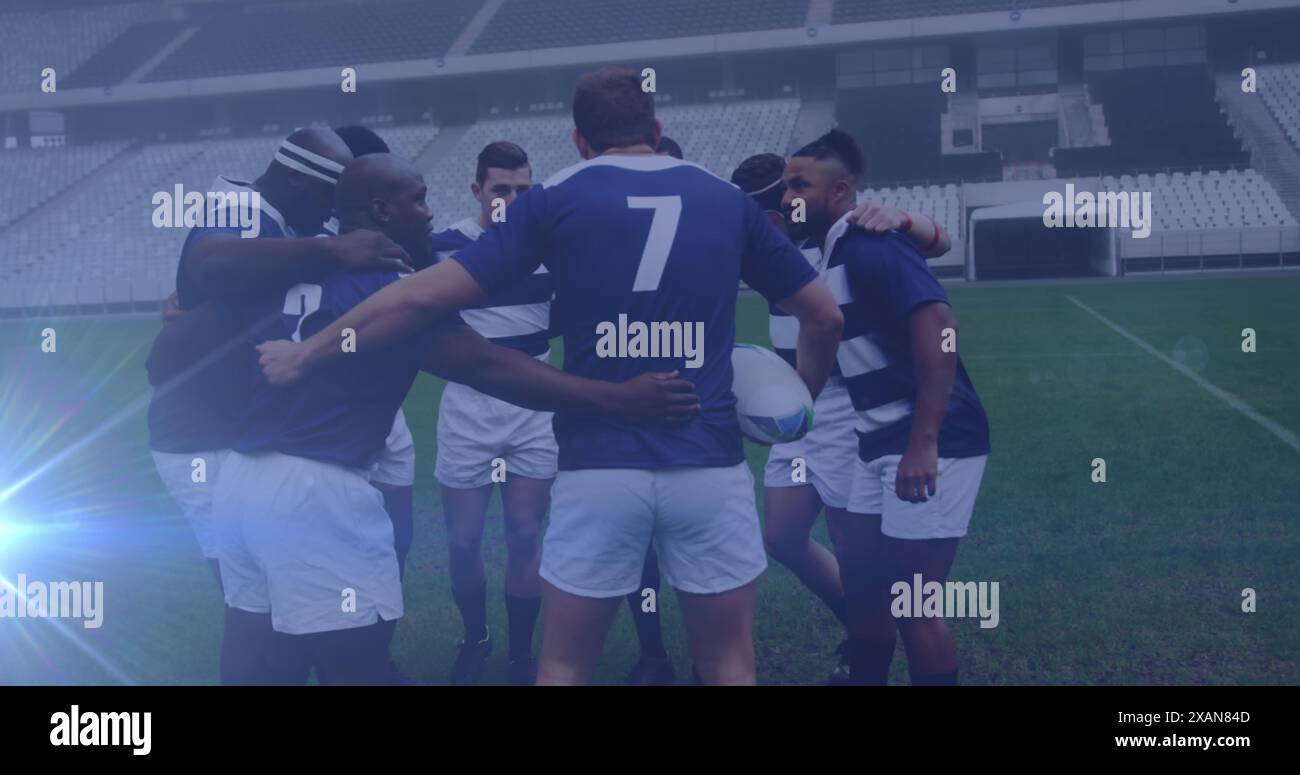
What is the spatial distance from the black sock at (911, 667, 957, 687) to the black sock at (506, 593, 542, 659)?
1.74 m

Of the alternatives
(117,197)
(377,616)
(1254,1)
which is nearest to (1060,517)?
(377,616)

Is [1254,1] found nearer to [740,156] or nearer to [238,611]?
[740,156]

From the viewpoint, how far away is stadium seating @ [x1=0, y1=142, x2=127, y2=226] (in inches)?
1532

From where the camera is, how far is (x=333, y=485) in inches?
122

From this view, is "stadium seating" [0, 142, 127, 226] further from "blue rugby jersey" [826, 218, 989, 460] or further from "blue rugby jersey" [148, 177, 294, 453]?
"blue rugby jersey" [826, 218, 989, 460]

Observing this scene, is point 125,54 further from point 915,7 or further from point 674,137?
→ point 915,7

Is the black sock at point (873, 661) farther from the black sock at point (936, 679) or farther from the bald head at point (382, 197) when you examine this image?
the bald head at point (382, 197)

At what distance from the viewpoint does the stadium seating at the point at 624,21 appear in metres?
36.8

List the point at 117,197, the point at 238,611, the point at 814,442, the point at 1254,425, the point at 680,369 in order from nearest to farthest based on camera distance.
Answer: the point at 680,369
the point at 238,611
the point at 814,442
the point at 1254,425
the point at 117,197

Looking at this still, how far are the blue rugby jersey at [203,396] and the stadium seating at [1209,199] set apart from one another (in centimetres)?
2976

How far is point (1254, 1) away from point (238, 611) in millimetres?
36351

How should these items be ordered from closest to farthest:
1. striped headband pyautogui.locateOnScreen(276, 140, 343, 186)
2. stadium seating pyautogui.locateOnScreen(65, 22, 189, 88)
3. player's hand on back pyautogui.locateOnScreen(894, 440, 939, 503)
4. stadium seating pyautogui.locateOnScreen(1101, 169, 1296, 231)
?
striped headband pyautogui.locateOnScreen(276, 140, 343, 186) < player's hand on back pyautogui.locateOnScreen(894, 440, 939, 503) < stadium seating pyautogui.locateOnScreen(1101, 169, 1296, 231) < stadium seating pyautogui.locateOnScreen(65, 22, 189, 88)

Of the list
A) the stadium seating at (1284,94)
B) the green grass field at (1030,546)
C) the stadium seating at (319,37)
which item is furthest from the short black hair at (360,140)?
the stadium seating at (319,37)

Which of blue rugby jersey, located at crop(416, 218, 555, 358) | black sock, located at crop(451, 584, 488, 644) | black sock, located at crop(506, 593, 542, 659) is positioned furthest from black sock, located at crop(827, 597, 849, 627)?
blue rugby jersey, located at crop(416, 218, 555, 358)
